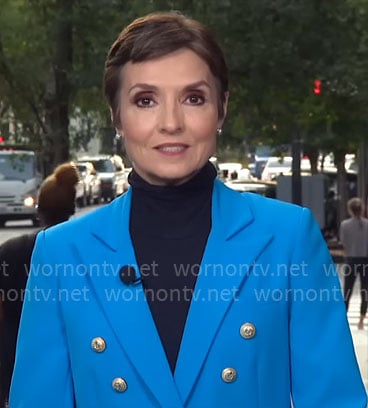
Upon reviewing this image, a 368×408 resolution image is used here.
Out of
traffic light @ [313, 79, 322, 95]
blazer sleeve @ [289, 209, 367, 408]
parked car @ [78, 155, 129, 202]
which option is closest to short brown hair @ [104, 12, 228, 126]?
blazer sleeve @ [289, 209, 367, 408]

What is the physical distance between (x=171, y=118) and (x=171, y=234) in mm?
273

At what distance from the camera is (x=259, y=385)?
3227 millimetres

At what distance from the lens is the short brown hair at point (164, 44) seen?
3.28m

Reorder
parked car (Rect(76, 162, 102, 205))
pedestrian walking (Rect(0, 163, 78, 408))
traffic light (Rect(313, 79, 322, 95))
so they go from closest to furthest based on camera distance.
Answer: pedestrian walking (Rect(0, 163, 78, 408)) → traffic light (Rect(313, 79, 322, 95)) → parked car (Rect(76, 162, 102, 205))

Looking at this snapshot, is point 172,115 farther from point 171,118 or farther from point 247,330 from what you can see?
point 247,330

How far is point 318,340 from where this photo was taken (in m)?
3.22

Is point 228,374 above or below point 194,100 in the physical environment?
below

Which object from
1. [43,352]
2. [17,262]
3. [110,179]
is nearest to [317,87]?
[17,262]

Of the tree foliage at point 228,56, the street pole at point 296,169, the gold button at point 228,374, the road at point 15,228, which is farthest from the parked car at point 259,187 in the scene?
the gold button at point 228,374

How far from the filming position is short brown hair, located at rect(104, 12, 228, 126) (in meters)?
3.28

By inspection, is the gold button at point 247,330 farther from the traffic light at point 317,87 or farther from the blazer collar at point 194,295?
the traffic light at point 317,87

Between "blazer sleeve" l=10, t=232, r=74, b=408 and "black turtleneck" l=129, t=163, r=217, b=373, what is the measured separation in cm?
21

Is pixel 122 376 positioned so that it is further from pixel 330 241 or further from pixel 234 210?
pixel 330 241

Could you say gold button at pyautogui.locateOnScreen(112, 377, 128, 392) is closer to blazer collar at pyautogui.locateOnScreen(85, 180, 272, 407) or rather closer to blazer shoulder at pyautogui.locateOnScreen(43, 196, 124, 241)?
blazer collar at pyautogui.locateOnScreen(85, 180, 272, 407)
